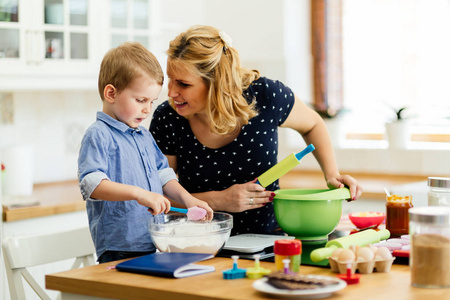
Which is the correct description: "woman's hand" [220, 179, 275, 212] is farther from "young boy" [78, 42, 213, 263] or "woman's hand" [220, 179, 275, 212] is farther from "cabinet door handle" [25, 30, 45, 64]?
"cabinet door handle" [25, 30, 45, 64]

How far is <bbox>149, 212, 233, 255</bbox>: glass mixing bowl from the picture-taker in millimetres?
1614

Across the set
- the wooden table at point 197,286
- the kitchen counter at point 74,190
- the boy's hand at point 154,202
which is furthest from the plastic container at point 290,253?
the kitchen counter at point 74,190

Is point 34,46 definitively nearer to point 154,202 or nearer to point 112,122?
point 112,122

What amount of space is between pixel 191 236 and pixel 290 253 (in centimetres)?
28

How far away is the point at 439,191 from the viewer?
5.76 ft

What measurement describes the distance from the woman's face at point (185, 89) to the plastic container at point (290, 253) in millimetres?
659

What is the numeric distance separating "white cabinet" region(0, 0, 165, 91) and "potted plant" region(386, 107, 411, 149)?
4.50ft

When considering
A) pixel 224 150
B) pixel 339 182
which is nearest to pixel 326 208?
pixel 339 182

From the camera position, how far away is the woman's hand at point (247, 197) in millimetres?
1913

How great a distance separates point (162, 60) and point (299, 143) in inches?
39.7

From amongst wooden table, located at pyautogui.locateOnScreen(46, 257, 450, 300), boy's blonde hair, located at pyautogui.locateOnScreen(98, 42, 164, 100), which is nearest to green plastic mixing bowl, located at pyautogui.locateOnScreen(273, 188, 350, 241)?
wooden table, located at pyautogui.locateOnScreen(46, 257, 450, 300)

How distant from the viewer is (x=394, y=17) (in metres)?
3.80

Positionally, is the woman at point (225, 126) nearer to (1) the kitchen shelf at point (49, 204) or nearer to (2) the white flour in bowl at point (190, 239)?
(2) the white flour in bowl at point (190, 239)

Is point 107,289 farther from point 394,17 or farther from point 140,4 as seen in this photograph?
point 394,17
